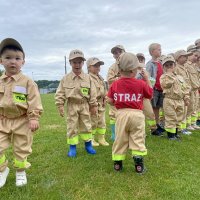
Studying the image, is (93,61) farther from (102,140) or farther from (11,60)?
(11,60)

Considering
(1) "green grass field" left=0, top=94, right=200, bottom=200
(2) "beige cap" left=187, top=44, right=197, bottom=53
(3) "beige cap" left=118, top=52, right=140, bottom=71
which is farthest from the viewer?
(2) "beige cap" left=187, top=44, right=197, bottom=53

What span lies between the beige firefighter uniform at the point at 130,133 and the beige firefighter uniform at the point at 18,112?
140 centimetres

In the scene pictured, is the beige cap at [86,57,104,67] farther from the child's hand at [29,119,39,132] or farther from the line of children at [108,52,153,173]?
the child's hand at [29,119,39,132]

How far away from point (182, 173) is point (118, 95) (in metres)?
1.69

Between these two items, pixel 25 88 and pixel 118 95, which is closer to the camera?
pixel 25 88

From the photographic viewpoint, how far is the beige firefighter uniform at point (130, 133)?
5414 mm

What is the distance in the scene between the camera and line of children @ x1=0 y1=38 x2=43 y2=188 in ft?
15.5

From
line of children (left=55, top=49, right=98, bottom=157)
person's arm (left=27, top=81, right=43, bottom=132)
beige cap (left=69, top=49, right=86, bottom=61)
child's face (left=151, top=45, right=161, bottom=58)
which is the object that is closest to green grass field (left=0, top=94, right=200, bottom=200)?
line of children (left=55, top=49, right=98, bottom=157)

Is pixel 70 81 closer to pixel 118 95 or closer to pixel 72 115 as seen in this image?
pixel 72 115

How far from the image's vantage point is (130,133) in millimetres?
5547

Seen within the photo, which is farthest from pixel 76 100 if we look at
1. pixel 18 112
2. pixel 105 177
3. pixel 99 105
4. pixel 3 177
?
pixel 3 177

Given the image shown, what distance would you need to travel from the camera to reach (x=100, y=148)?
756 cm

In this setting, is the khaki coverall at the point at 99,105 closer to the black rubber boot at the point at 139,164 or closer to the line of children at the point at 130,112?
the line of children at the point at 130,112

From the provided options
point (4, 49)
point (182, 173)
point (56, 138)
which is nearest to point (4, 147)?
point (4, 49)
